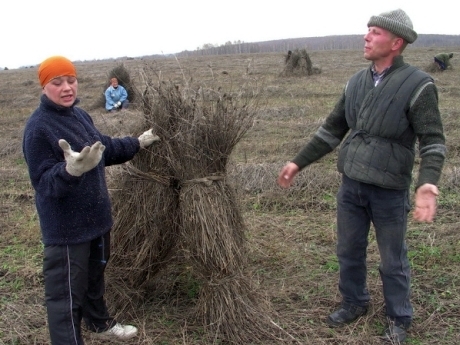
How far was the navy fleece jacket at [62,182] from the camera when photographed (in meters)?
2.31

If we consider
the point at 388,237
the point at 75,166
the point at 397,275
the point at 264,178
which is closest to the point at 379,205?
the point at 388,237

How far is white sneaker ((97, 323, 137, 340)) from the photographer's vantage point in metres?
2.93

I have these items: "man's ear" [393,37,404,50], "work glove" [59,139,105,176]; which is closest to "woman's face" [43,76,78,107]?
"work glove" [59,139,105,176]

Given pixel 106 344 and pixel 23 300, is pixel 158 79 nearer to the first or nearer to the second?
pixel 106 344

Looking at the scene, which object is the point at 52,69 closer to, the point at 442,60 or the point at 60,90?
the point at 60,90

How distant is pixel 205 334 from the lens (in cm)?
296

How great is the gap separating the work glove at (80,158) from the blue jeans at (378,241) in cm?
148

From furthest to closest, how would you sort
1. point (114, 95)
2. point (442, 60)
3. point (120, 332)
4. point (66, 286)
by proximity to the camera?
point (442, 60) < point (114, 95) < point (120, 332) < point (66, 286)

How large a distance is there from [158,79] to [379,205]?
1493 millimetres

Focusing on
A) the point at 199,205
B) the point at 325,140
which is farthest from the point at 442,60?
the point at 199,205

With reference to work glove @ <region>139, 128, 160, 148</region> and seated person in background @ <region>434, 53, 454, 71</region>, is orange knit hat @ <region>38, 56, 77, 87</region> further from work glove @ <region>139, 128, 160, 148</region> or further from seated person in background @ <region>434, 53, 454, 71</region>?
seated person in background @ <region>434, 53, 454, 71</region>

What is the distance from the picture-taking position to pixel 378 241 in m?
2.80

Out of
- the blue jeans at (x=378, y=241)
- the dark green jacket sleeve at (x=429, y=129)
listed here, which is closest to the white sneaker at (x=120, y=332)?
the blue jeans at (x=378, y=241)

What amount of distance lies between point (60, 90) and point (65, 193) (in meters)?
0.52
